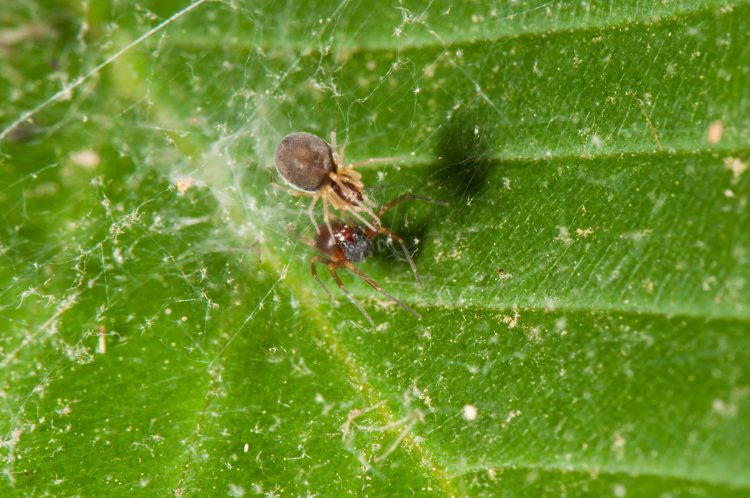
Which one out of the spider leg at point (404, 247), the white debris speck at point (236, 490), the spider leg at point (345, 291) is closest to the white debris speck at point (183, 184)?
the spider leg at point (345, 291)

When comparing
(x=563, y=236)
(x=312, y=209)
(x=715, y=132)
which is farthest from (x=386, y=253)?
(x=715, y=132)

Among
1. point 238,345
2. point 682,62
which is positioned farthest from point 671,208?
point 238,345

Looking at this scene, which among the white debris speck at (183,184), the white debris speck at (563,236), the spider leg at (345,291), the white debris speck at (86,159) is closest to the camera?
the white debris speck at (563,236)

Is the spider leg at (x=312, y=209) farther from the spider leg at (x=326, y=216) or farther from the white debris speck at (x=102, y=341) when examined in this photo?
the white debris speck at (x=102, y=341)

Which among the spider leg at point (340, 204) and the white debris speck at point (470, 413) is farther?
the spider leg at point (340, 204)

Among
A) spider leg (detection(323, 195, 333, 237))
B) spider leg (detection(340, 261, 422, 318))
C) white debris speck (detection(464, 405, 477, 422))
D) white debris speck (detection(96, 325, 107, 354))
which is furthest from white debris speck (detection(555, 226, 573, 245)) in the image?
white debris speck (detection(96, 325, 107, 354))

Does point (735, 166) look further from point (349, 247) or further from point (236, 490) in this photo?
point (236, 490)

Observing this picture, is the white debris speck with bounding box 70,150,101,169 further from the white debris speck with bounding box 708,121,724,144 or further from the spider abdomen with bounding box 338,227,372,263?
the white debris speck with bounding box 708,121,724,144
